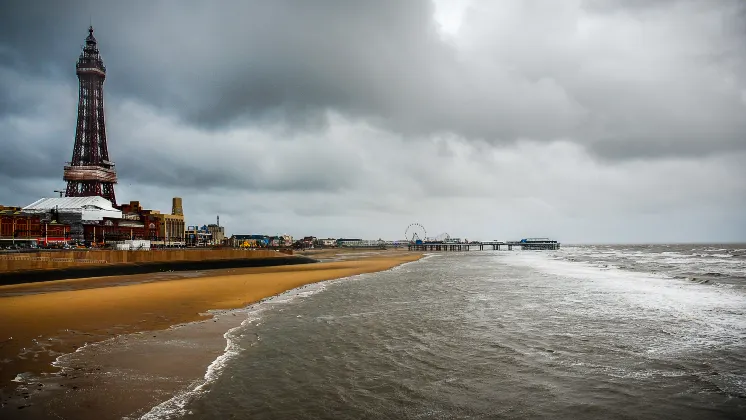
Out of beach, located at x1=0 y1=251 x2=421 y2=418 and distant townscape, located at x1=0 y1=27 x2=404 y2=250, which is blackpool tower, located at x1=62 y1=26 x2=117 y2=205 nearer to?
distant townscape, located at x1=0 y1=27 x2=404 y2=250

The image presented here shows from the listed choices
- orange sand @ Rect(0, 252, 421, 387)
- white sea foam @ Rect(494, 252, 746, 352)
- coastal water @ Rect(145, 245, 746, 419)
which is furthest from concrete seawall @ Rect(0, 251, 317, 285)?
white sea foam @ Rect(494, 252, 746, 352)

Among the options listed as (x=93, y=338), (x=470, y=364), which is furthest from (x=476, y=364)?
(x=93, y=338)

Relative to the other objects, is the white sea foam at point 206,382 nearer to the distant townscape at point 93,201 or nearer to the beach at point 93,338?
the beach at point 93,338

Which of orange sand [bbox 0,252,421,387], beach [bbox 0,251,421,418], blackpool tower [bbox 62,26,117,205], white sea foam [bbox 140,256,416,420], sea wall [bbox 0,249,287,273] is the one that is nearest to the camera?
white sea foam [bbox 140,256,416,420]

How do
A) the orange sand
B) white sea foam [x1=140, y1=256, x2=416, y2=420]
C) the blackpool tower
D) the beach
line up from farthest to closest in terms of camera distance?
the blackpool tower, the orange sand, the beach, white sea foam [x1=140, y1=256, x2=416, y2=420]

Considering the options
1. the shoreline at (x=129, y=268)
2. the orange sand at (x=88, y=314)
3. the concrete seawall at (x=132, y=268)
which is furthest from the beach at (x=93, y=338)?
the concrete seawall at (x=132, y=268)

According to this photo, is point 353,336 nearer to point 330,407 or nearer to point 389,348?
point 389,348

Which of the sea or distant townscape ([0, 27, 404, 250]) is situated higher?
distant townscape ([0, 27, 404, 250])

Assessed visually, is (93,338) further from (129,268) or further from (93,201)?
(93,201)
